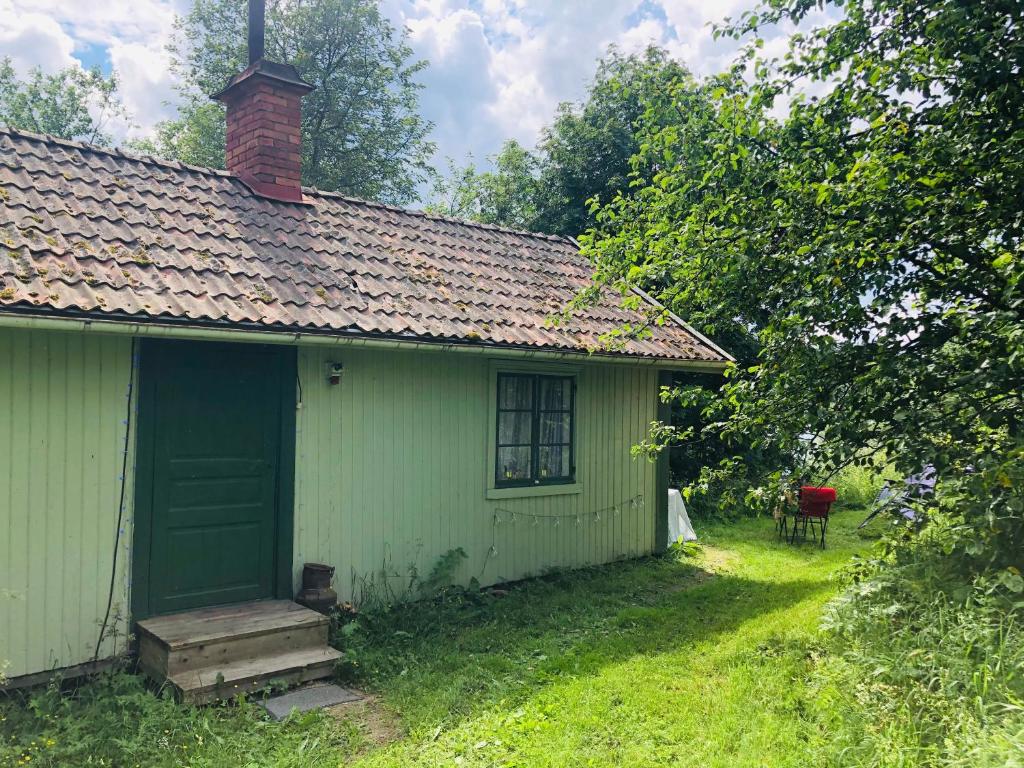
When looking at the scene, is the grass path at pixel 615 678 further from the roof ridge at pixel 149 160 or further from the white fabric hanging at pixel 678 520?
the roof ridge at pixel 149 160

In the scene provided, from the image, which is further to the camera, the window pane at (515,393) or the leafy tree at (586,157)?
the leafy tree at (586,157)

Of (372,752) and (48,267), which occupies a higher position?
(48,267)

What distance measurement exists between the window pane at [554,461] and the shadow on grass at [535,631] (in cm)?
114

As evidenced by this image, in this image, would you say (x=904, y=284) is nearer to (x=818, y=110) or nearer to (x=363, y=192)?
(x=818, y=110)

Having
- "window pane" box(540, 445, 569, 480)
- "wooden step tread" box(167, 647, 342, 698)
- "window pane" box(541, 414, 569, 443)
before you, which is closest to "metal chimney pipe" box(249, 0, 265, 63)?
"window pane" box(541, 414, 569, 443)

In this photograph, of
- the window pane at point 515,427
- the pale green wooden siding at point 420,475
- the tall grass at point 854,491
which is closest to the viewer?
the pale green wooden siding at point 420,475

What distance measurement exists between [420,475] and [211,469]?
197 cm

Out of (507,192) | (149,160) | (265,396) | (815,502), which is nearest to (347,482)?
(265,396)

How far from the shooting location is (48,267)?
16.3 feet

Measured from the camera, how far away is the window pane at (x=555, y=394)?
8219mm

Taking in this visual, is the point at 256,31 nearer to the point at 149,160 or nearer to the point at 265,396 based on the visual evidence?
the point at 149,160

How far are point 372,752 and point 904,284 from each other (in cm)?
421

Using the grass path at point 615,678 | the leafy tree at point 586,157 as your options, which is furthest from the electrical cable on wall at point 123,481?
the leafy tree at point 586,157

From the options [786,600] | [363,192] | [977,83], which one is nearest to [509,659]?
[786,600]
